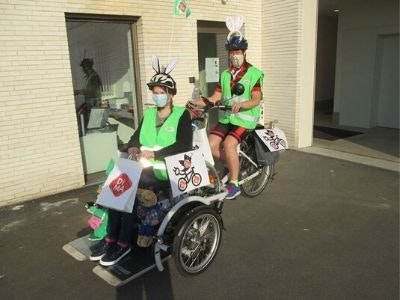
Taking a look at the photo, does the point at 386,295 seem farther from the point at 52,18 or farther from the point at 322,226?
the point at 52,18

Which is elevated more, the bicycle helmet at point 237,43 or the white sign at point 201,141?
the bicycle helmet at point 237,43

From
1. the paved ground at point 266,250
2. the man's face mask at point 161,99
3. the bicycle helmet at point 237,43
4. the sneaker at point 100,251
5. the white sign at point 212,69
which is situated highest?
the bicycle helmet at point 237,43

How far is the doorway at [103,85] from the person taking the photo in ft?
19.3

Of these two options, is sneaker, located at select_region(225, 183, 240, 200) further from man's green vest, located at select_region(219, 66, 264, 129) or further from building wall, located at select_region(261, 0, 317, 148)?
building wall, located at select_region(261, 0, 317, 148)

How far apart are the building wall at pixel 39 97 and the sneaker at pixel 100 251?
2212 mm

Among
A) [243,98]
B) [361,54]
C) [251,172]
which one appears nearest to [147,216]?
[243,98]

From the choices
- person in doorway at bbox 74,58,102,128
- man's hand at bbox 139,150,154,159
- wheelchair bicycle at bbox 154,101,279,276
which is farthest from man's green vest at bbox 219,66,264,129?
person in doorway at bbox 74,58,102,128

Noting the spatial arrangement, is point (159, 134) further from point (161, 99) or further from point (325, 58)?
point (325, 58)

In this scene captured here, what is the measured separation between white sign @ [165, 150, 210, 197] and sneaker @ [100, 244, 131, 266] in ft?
2.42

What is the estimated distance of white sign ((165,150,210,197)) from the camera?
10.4 feet

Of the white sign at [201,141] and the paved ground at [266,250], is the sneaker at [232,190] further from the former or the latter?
the white sign at [201,141]

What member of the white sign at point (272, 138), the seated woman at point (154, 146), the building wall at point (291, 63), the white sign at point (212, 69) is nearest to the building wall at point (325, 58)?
the building wall at point (291, 63)

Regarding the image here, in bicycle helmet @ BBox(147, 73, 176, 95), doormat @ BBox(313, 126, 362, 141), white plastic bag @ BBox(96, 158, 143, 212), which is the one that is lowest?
doormat @ BBox(313, 126, 362, 141)

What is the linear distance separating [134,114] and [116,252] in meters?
3.64
